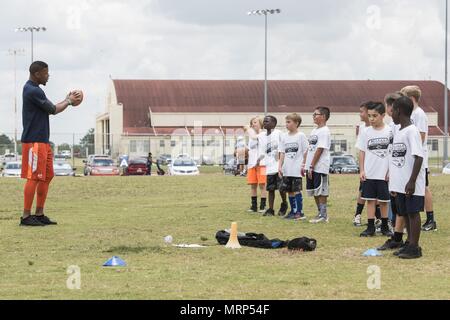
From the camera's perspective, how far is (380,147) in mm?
12844

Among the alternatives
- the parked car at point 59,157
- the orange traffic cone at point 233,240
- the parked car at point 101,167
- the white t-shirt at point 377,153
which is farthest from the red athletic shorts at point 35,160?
the parked car at point 59,157

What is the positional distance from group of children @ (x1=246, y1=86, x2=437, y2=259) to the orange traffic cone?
6.10 ft

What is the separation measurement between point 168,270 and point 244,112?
3116 inches

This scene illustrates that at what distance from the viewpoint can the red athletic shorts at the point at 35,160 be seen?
13547mm

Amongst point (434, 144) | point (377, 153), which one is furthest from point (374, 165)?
point (434, 144)

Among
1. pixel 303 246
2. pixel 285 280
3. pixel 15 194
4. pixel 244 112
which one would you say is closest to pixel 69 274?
pixel 285 280

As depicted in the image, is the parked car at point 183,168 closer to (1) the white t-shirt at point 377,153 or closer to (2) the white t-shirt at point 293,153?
(2) the white t-shirt at point 293,153

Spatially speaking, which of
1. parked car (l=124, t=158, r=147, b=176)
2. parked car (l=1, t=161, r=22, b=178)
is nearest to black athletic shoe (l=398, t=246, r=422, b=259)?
parked car (l=1, t=161, r=22, b=178)

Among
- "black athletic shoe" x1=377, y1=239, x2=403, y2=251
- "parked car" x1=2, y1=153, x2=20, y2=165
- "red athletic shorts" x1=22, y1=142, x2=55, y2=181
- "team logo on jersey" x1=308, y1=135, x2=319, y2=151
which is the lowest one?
"black athletic shoe" x1=377, y1=239, x2=403, y2=251

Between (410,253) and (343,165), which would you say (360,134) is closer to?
(410,253)

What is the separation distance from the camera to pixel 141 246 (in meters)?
11.2

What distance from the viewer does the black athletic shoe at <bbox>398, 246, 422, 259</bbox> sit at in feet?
33.3

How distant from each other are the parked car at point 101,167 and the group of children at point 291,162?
33.6m

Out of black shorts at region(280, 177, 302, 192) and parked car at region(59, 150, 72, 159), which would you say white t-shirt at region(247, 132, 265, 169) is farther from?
parked car at region(59, 150, 72, 159)
